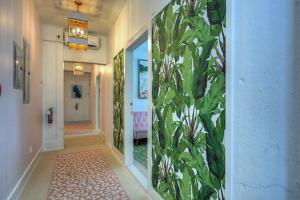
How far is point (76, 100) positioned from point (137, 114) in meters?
Result: 6.60

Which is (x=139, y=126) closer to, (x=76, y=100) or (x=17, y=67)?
(x=17, y=67)

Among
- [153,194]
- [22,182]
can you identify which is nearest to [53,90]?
[22,182]

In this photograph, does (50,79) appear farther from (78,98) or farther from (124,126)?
(78,98)

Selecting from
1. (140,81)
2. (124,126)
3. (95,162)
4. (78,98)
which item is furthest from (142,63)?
(78,98)

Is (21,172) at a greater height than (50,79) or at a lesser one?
lesser

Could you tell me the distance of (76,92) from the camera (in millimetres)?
10211

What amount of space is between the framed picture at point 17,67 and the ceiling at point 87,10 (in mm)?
1457

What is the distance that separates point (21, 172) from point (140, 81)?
3.41 metres

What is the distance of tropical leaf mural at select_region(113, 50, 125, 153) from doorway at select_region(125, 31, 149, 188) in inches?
8.4

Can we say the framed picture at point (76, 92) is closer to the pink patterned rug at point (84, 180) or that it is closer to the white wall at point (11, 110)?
the pink patterned rug at point (84, 180)

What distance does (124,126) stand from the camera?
334 centimetres

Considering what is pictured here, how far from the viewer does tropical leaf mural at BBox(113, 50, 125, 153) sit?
356 cm

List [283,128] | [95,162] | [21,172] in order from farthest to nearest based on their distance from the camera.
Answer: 1. [95,162]
2. [21,172]
3. [283,128]

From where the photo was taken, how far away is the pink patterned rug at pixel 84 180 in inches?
91.7
